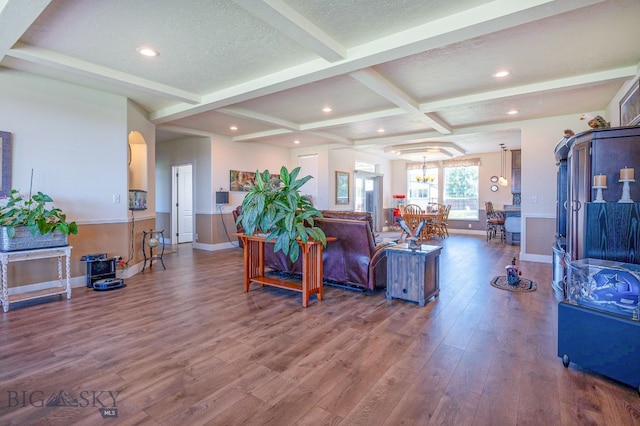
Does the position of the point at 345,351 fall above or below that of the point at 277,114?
below

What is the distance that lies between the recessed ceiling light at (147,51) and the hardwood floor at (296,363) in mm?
2745

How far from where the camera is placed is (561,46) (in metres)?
3.24

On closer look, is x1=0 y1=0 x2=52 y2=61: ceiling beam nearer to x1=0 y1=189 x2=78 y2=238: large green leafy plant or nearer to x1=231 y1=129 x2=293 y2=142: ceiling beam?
x1=0 y1=189 x2=78 y2=238: large green leafy plant

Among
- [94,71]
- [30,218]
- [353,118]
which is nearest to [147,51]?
[94,71]

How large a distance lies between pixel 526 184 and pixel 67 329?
7221 mm

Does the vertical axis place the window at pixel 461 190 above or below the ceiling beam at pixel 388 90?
below

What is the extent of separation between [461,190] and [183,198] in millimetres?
8818

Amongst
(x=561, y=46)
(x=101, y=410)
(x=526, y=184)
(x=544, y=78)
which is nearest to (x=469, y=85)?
(x=544, y=78)

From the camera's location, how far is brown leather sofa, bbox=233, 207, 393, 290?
3852mm

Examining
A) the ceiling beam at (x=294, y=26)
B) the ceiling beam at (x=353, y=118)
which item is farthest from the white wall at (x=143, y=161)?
the ceiling beam at (x=294, y=26)

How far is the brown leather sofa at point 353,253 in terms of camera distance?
3852 millimetres

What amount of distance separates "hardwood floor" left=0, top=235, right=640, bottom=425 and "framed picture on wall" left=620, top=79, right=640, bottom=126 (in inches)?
91.2

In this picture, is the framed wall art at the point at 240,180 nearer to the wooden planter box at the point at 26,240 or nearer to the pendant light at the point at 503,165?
the wooden planter box at the point at 26,240

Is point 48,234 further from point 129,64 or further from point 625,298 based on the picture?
point 625,298
